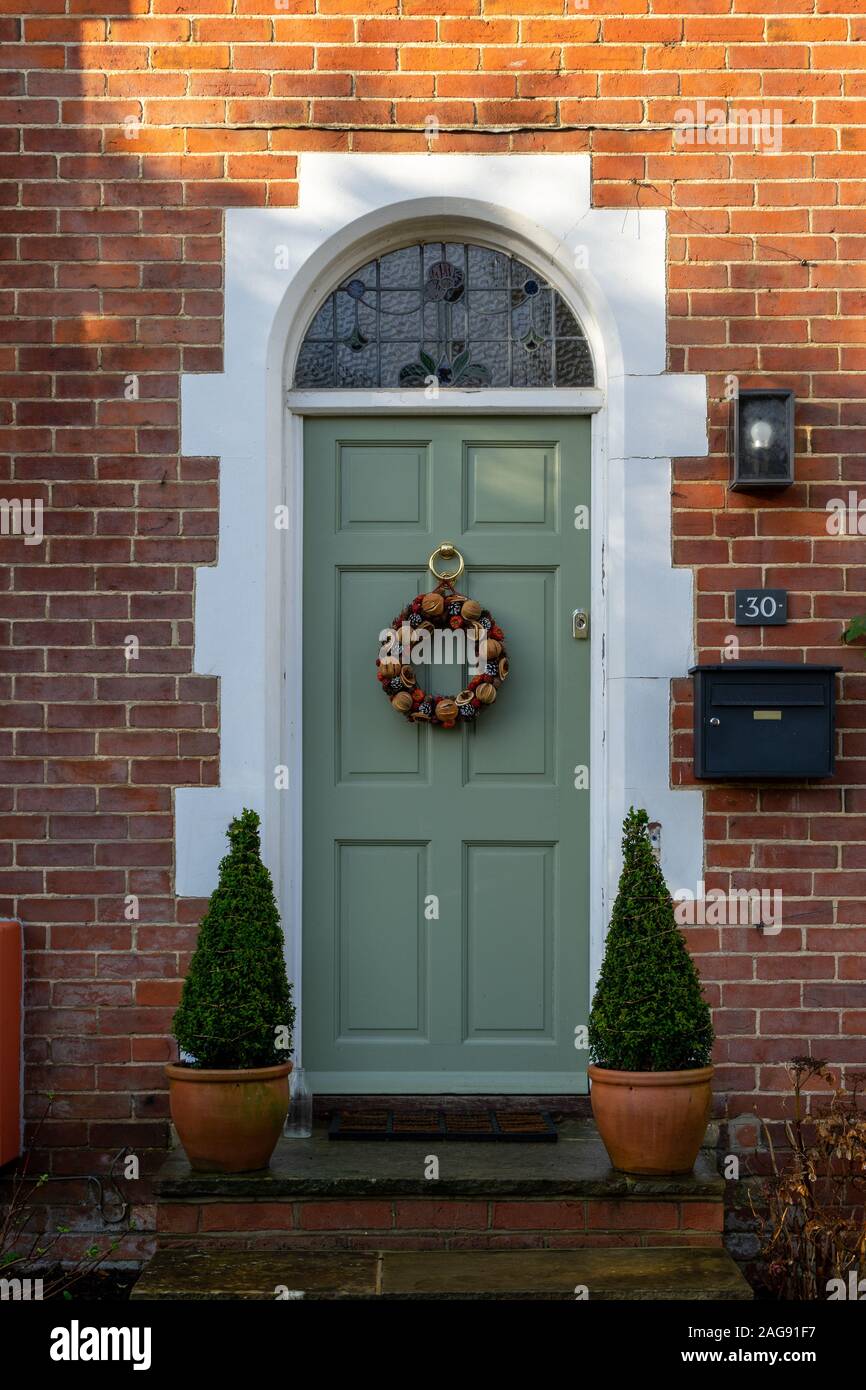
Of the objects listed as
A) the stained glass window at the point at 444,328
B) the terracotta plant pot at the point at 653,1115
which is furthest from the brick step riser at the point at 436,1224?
the stained glass window at the point at 444,328

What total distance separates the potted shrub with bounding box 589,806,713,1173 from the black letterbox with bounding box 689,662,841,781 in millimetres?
615

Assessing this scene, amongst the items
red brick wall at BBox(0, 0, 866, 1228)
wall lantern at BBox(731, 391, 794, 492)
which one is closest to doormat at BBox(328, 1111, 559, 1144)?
red brick wall at BBox(0, 0, 866, 1228)

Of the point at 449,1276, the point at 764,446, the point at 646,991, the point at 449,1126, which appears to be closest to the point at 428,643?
the point at 764,446

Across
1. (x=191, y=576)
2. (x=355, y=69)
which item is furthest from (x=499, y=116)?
(x=191, y=576)

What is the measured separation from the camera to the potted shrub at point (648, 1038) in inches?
161

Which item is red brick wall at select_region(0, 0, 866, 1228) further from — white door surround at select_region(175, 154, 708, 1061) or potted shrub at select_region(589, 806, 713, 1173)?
potted shrub at select_region(589, 806, 713, 1173)

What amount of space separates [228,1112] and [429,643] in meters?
1.65

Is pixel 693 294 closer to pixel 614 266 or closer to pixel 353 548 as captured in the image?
pixel 614 266

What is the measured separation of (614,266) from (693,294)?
27 cm

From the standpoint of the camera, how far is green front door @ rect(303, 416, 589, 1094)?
4852mm

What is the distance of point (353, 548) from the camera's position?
4.91 meters
